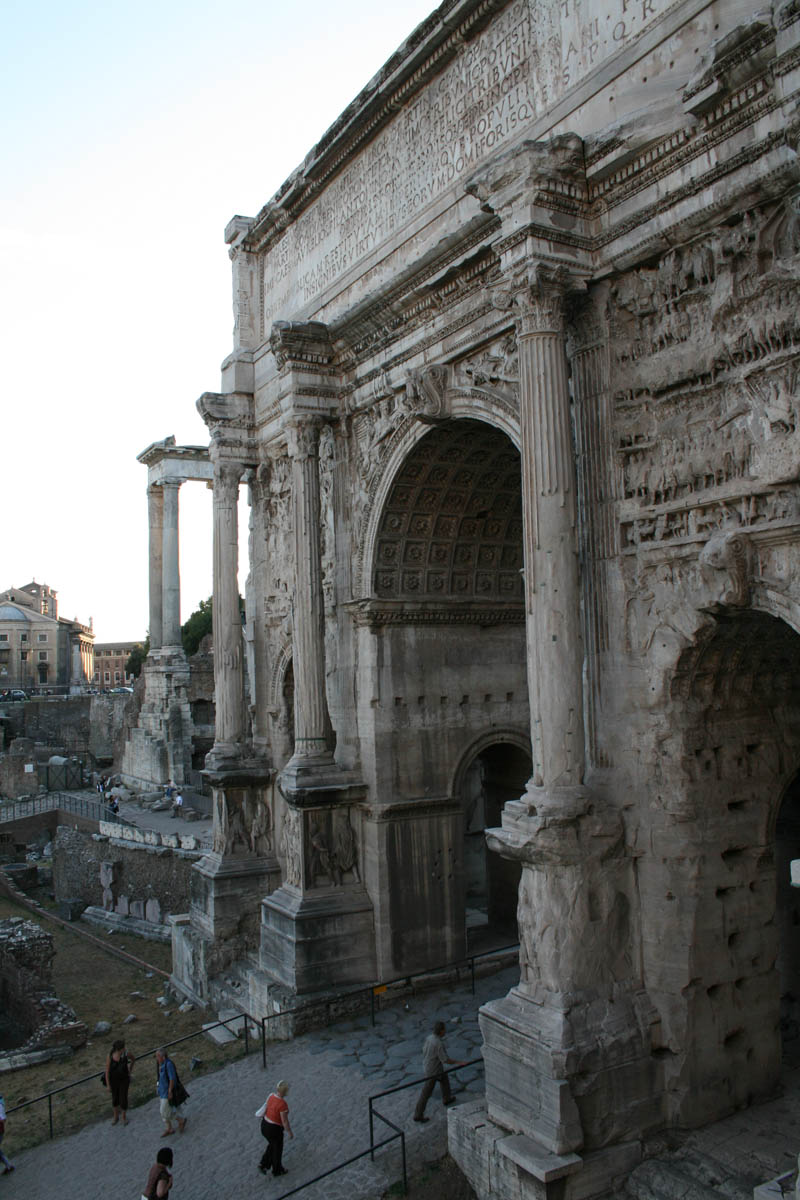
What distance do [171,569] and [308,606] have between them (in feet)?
75.1

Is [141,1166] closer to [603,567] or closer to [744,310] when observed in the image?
[603,567]

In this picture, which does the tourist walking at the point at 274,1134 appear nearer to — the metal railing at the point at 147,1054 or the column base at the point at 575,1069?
the column base at the point at 575,1069

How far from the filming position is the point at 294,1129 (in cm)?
916

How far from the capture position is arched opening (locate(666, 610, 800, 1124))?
7734 millimetres

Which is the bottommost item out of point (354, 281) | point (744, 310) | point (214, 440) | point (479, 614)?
point (479, 614)

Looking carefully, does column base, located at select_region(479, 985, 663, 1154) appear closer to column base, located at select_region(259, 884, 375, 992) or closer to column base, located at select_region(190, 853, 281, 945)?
column base, located at select_region(259, 884, 375, 992)

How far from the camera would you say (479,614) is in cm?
1309

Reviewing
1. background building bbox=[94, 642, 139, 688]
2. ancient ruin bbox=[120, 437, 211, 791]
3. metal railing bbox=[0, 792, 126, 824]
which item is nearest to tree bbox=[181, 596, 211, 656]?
ancient ruin bbox=[120, 437, 211, 791]

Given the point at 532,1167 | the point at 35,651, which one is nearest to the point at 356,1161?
the point at 532,1167

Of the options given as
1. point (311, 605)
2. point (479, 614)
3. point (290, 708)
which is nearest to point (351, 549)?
point (311, 605)

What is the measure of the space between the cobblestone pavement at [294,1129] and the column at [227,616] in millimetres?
5028

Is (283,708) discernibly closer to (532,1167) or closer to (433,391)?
(433,391)

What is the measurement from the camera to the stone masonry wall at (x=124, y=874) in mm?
20031

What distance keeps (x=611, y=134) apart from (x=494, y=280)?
1943 mm
